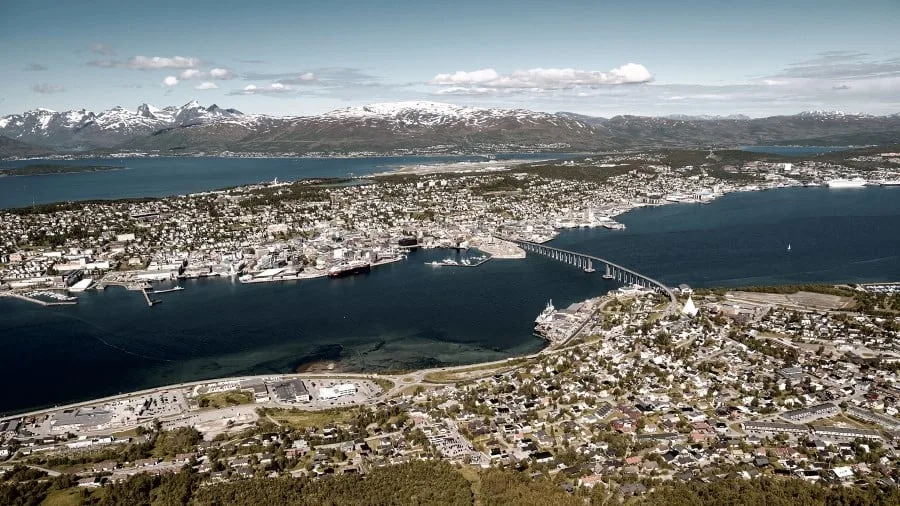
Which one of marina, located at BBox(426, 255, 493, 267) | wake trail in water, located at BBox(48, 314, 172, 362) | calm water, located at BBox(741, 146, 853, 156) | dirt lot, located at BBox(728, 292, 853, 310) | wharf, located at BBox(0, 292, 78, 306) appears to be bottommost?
wharf, located at BBox(0, 292, 78, 306)

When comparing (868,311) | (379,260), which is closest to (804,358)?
(868,311)

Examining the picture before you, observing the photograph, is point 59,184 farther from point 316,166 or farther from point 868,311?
point 868,311

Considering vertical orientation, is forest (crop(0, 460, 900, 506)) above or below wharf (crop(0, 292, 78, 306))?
above

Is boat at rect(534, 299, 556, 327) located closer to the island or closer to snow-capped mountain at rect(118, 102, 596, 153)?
the island

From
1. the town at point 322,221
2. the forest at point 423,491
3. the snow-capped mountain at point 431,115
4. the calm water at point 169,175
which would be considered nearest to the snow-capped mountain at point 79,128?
the snow-capped mountain at point 431,115

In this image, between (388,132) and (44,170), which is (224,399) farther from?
(388,132)

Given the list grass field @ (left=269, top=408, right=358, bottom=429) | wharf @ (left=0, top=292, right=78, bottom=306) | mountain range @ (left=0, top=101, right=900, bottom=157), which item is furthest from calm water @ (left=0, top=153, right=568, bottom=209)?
grass field @ (left=269, top=408, right=358, bottom=429)

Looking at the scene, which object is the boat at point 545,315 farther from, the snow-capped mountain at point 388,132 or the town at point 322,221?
the snow-capped mountain at point 388,132
